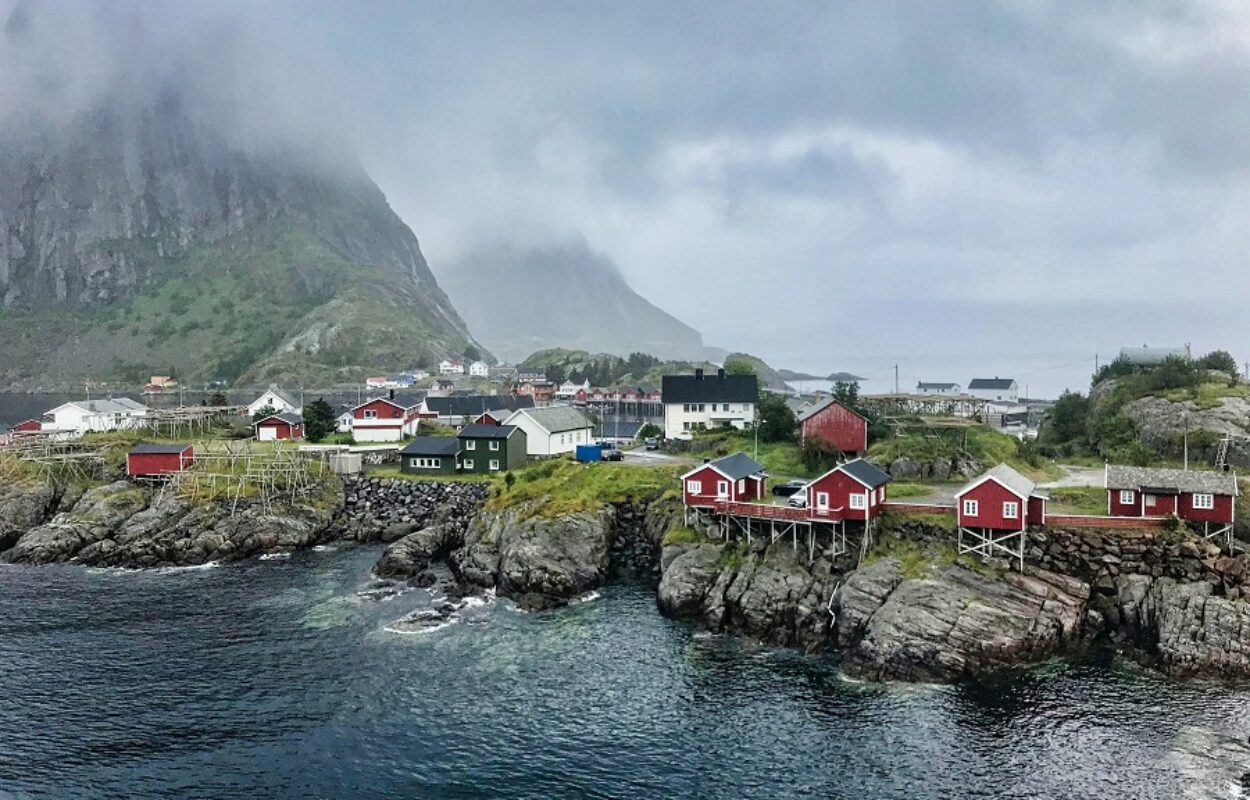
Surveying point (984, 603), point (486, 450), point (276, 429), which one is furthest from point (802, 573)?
point (276, 429)

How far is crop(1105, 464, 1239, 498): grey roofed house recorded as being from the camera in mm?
42312

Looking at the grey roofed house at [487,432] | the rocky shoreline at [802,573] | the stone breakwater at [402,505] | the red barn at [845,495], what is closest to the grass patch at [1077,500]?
the rocky shoreline at [802,573]

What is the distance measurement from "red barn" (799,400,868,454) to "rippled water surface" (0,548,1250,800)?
28206 mm

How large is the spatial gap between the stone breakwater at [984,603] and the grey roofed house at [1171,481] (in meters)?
2.89

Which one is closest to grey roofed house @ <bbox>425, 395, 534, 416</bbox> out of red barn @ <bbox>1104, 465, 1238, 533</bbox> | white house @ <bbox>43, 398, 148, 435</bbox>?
white house @ <bbox>43, 398, 148, 435</bbox>

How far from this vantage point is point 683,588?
4691 centimetres

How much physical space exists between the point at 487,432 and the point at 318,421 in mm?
27699

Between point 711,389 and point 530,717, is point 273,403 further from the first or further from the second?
point 530,717

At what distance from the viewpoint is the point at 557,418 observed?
3275 inches

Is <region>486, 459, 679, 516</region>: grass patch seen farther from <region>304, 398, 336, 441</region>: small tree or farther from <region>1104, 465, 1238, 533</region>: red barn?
<region>304, 398, 336, 441</region>: small tree

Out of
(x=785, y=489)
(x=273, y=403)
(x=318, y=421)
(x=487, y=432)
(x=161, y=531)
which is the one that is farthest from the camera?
(x=273, y=403)

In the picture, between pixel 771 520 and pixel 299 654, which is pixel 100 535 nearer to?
pixel 299 654

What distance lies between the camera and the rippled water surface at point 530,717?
29.2 m

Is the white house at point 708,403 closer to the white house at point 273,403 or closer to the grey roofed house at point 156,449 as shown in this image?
the grey roofed house at point 156,449
